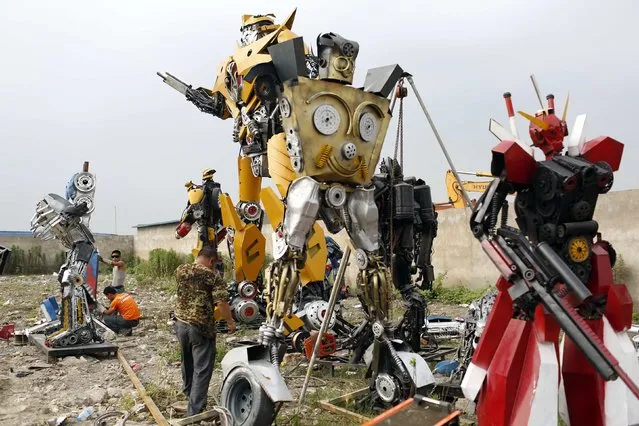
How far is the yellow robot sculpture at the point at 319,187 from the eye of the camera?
4.01 m

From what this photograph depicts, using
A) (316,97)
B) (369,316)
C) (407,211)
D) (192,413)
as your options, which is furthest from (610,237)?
(192,413)

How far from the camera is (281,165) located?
4438 millimetres

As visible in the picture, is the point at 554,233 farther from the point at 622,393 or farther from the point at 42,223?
the point at 42,223

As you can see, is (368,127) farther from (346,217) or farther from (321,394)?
(321,394)

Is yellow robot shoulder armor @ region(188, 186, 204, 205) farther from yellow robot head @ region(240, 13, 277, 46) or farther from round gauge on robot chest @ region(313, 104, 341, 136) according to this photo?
round gauge on robot chest @ region(313, 104, 341, 136)

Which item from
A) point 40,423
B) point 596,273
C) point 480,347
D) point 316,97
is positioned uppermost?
point 316,97

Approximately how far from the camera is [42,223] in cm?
678

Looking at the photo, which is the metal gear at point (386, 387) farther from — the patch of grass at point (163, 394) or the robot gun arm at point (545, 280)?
the patch of grass at point (163, 394)

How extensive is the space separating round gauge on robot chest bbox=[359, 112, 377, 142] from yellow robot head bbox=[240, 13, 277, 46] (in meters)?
1.75

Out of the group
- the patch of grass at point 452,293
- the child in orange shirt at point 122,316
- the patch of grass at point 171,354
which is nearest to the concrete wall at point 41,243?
the child in orange shirt at point 122,316

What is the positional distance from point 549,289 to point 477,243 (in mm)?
8656

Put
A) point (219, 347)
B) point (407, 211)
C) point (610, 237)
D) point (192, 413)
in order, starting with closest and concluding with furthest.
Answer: point (192, 413) < point (407, 211) < point (219, 347) < point (610, 237)

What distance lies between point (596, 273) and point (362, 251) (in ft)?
5.82

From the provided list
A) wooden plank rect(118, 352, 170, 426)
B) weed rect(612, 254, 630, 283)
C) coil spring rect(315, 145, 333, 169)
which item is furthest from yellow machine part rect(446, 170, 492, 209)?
coil spring rect(315, 145, 333, 169)
